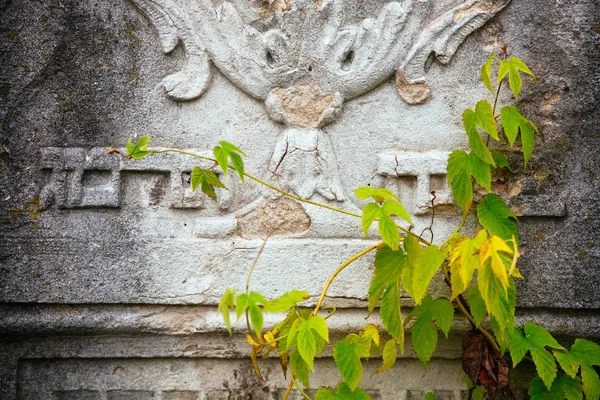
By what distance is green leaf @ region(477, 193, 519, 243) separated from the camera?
1.74 m

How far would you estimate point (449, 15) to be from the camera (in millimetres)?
1836

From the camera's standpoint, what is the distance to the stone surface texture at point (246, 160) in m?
1.82

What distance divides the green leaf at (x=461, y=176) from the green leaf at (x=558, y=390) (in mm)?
579

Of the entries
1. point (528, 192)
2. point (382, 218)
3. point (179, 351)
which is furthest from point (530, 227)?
point (179, 351)

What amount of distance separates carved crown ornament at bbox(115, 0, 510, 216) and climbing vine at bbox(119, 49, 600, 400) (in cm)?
16

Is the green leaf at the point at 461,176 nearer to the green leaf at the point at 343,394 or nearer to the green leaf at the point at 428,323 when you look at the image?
the green leaf at the point at 428,323

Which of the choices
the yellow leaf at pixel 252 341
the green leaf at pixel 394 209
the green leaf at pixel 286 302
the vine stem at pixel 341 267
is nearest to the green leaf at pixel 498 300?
the green leaf at pixel 394 209

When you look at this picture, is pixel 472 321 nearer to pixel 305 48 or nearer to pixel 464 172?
pixel 464 172

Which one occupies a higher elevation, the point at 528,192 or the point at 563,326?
the point at 528,192

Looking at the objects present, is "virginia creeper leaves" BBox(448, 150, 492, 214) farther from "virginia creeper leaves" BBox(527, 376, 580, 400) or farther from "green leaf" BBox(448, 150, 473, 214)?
"virginia creeper leaves" BBox(527, 376, 580, 400)

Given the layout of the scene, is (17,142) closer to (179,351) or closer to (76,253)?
(76,253)

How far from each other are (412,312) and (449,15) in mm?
867

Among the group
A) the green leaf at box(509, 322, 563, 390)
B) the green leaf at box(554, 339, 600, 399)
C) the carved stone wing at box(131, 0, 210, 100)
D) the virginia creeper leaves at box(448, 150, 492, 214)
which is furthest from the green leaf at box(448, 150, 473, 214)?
the carved stone wing at box(131, 0, 210, 100)

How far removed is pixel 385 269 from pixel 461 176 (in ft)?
1.08
